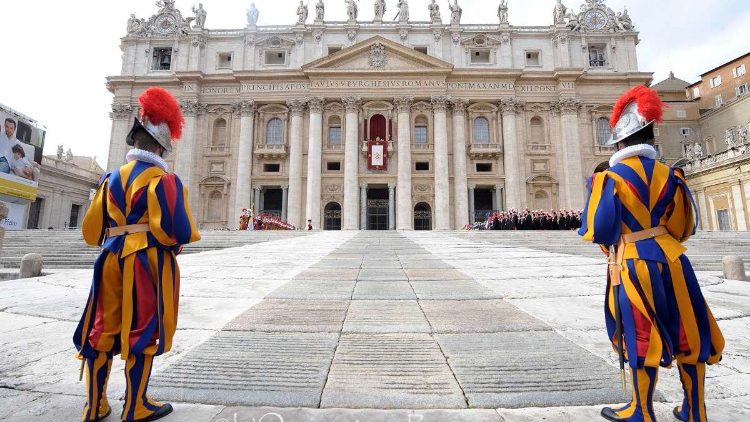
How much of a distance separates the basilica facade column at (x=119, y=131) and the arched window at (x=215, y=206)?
27.3ft

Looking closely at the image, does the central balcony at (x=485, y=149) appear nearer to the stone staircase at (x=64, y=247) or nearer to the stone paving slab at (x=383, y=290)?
the stone staircase at (x=64, y=247)

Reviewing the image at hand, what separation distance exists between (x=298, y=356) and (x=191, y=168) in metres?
33.2

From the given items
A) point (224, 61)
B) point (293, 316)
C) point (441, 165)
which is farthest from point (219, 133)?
point (293, 316)

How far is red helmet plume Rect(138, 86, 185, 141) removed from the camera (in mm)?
2580

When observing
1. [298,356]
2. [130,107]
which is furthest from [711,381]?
[130,107]

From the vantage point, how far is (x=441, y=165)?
102ft

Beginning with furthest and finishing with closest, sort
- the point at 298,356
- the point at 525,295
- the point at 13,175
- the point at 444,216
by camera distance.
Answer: the point at 444,216 → the point at 13,175 → the point at 525,295 → the point at 298,356

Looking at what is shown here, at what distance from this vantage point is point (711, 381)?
2463 millimetres

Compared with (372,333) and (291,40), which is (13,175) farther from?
(372,333)

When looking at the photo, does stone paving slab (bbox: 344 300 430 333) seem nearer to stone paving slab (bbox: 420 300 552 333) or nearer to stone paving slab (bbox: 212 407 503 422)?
stone paving slab (bbox: 420 300 552 333)

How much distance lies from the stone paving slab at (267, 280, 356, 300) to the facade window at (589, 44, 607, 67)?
126ft

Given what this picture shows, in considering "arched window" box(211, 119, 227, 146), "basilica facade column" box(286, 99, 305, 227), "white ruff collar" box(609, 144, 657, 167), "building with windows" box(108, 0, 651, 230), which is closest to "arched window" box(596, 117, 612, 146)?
"building with windows" box(108, 0, 651, 230)

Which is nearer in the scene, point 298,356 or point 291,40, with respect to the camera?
point 298,356

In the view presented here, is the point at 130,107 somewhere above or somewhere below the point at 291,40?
below
